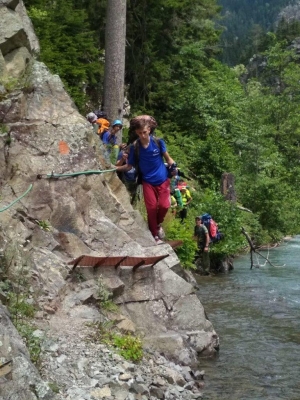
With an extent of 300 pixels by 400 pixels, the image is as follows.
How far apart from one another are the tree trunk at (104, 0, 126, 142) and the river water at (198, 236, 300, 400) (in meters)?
4.91

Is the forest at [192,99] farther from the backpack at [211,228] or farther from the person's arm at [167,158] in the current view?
the person's arm at [167,158]

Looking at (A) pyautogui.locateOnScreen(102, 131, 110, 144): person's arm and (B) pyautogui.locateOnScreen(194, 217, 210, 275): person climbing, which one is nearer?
(A) pyautogui.locateOnScreen(102, 131, 110, 144): person's arm

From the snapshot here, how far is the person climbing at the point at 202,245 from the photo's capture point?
15484mm

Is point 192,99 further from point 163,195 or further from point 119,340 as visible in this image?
point 119,340

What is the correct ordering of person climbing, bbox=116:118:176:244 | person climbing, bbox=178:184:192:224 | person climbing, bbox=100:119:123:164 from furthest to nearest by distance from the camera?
1. person climbing, bbox=178:184:192:224
2. person climbing, bbox=100:119:123:164
3. person climbing, bbox=116:118:176:244

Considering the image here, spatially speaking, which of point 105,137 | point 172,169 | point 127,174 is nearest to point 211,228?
point 105,137

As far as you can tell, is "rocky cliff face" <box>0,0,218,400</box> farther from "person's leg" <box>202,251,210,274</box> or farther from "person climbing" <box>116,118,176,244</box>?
"person's leg" <box>202,251,210,274</box>

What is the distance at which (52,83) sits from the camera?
9.44 m

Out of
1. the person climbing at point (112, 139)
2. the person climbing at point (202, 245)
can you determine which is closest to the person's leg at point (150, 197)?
the person climbing at point (112, 139)

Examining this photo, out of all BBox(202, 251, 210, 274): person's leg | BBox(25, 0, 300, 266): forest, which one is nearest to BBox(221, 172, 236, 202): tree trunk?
BBox(25, 0, 300, 266): forest

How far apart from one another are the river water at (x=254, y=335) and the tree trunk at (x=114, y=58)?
491 cm

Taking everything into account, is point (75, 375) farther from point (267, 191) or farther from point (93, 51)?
point (267, 191)

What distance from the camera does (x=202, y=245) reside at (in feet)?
51.2

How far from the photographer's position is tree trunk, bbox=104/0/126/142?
1428 centimetres
